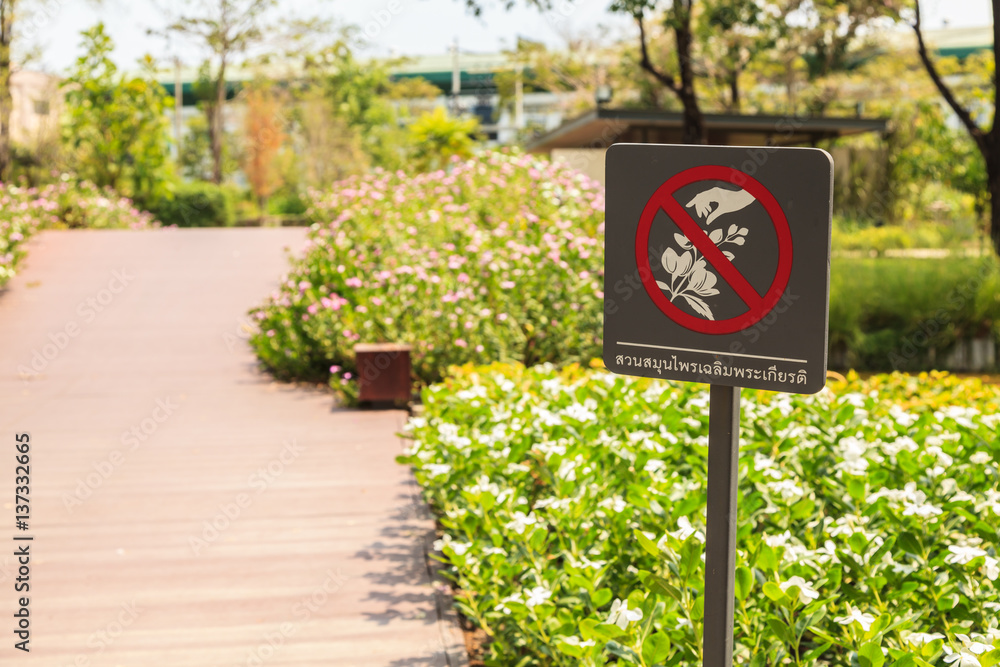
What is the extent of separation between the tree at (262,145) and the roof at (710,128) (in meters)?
15.1

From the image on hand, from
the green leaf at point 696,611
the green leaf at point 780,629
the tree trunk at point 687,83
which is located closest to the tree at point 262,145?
the tree trunk at point 687,83

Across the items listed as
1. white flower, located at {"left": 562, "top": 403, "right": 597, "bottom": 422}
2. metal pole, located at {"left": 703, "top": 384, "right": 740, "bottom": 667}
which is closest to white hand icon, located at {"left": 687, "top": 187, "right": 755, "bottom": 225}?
metal pole, located at {"left": 703, "top": 384, "right": 740, "bottom": 667}

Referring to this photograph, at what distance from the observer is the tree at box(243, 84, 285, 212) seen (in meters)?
33.5

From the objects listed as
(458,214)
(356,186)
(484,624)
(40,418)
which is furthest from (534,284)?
(484,624)

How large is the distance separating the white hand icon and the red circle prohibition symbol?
16 mm

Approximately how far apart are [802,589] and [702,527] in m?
0.65

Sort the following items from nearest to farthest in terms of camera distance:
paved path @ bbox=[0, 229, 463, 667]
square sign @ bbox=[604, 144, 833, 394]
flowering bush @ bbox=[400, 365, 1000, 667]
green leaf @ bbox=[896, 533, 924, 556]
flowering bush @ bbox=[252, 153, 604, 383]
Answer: square sign @ bbox=[604, 144, 833, 394]
flowering bush @ bbox=[400, 365, 1000, 667]
green leaf @ bbox=[896, 533, 924, 556]
paved path @ bbox=[0, 229, 463, 667]
flowering bush @ bbox=[252, 153, 604, 383]

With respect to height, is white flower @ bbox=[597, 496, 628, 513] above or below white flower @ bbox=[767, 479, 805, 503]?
below

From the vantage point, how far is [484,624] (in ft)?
9.23

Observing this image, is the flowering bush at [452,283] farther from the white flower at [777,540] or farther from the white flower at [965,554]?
the white flower at [965,554]

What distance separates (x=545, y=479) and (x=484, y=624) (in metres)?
0.69

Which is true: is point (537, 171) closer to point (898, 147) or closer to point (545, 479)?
point (545, 479)

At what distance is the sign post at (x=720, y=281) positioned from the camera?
1523 mm

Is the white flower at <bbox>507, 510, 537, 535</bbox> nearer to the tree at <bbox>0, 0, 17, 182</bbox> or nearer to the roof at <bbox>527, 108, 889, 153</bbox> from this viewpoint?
the roof at <bbox>527, 108, 889, 153</bbox>
